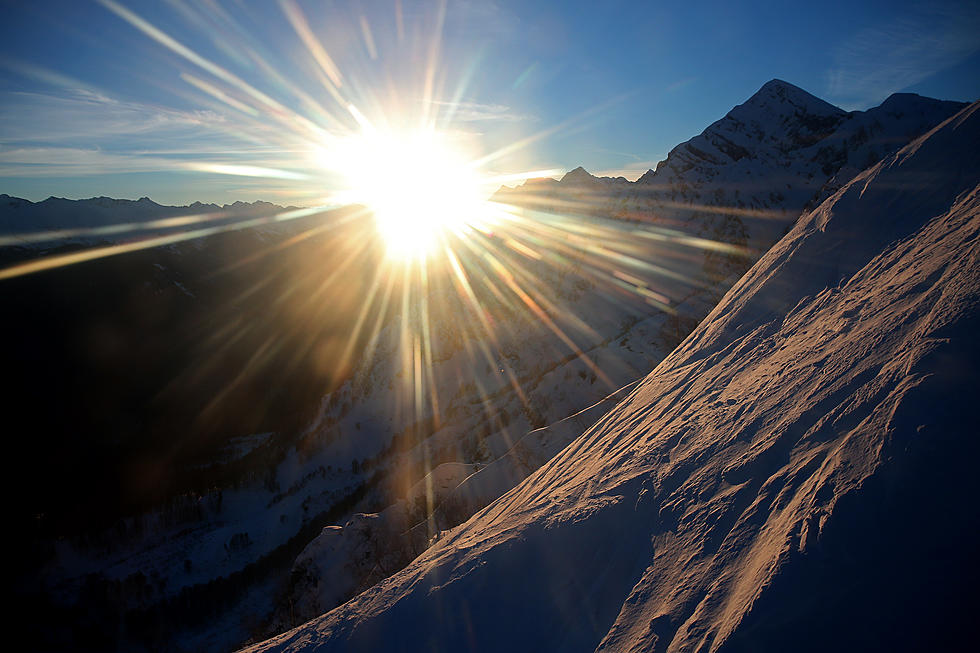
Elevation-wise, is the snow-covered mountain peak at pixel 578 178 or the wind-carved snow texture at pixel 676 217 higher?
the snow-covered mountain peak at pixel 578 178

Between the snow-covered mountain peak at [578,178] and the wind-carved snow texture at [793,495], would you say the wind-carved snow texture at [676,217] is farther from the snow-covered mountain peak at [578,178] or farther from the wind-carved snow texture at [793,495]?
the wind-carved snow texture at [793,495]

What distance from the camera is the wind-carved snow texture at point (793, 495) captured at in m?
4.30

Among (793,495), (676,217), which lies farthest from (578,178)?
(793,495)

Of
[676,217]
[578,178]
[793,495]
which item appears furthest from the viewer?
[578,178]

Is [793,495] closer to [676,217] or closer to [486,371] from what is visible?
[486,371]

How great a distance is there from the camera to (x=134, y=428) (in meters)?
158

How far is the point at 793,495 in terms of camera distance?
5.47 metres

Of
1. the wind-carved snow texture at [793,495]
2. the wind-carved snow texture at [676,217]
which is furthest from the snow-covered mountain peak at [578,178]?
the wind-carved snow texture at [793,495]

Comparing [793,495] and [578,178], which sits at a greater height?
[578,178]

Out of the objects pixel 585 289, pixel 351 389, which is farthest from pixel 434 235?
pixel 585 289

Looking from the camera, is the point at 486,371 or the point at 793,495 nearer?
the point at 793,495

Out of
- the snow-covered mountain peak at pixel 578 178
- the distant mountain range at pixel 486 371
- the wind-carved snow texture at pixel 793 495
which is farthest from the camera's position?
the snow-covered mountain peak at pixel 578 178

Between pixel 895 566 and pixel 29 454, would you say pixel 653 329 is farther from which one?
pixel 29 454

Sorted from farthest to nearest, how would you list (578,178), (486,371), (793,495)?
(578,178) < (486,371) < (793,495)
